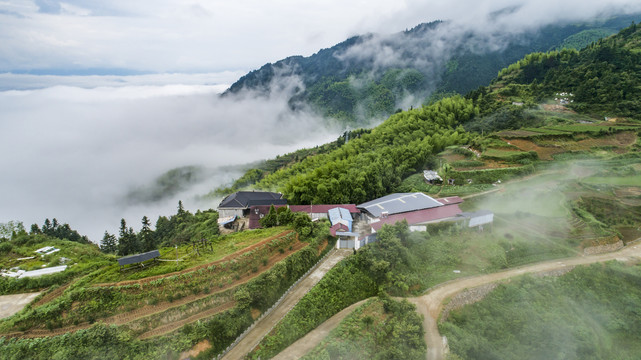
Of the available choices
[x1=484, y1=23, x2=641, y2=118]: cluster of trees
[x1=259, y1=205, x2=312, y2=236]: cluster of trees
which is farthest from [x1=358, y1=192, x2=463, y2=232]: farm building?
[x1=484, y1=23, x2=641, y2=118]: cluster of trees

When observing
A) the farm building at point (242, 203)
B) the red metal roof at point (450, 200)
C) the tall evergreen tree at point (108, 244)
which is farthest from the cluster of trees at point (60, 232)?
the red metal roof at point (450, 200)

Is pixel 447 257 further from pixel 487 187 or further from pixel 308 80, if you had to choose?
pixel 308 80

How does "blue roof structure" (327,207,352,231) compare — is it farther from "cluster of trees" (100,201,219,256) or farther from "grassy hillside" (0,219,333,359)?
"cluster of trees" (100,201,219,256)

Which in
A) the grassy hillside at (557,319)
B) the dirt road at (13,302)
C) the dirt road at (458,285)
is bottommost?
the grassy hillside at (557,319)

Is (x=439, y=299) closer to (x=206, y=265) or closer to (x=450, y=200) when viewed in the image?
(x=450, y=200)

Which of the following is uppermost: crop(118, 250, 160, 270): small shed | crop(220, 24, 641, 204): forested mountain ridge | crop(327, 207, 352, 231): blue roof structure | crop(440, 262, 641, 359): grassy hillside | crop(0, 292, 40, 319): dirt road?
crop(220, 24, 641, 204): forested mountain ridge

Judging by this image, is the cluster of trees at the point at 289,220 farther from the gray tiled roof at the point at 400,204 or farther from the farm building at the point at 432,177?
the farm building at the point at 432,177

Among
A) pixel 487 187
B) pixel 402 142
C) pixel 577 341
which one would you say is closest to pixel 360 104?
pixel 402 142
